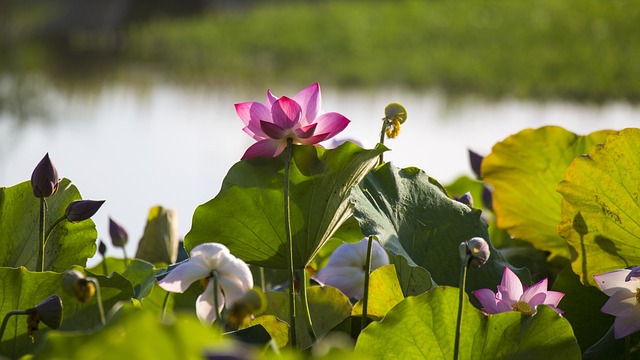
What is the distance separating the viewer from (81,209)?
0.49m

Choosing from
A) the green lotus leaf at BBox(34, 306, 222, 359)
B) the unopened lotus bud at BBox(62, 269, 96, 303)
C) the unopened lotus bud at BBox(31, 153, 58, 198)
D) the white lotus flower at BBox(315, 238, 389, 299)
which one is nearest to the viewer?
the green lotus leaf at BBox(34, 306, 222, 359)

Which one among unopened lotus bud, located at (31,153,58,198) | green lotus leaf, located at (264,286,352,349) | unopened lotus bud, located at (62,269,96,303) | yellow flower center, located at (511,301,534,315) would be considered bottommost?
Result: green lotus leaf, located at (264,286,352,349)

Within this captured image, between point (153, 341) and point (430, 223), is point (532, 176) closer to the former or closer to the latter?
point (430, 223)

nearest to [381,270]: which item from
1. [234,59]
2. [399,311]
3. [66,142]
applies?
[399,311]

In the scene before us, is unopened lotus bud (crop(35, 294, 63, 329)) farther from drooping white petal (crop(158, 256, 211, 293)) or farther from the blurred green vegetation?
the blurred green vegetation

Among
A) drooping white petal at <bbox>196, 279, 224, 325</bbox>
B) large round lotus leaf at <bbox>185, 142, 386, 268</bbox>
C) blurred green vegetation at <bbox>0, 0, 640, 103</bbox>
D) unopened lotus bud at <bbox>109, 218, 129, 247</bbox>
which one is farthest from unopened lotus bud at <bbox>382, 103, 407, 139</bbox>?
blurred green vegetation at <bbox>0, 0, 640, 103</bbox>

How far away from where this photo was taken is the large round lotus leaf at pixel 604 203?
21.6 inches

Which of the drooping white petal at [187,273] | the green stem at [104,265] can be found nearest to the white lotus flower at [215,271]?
the drooping white petal at [187,273]

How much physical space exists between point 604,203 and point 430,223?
0.31 ft

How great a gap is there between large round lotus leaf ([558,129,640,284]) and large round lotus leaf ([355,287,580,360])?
125 mm

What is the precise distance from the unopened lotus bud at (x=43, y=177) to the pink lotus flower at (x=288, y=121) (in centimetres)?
9

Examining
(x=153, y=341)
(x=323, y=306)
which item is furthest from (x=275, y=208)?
(x=153, y=341)

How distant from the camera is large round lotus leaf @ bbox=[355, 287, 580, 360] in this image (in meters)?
0.44

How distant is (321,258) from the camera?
76cm
